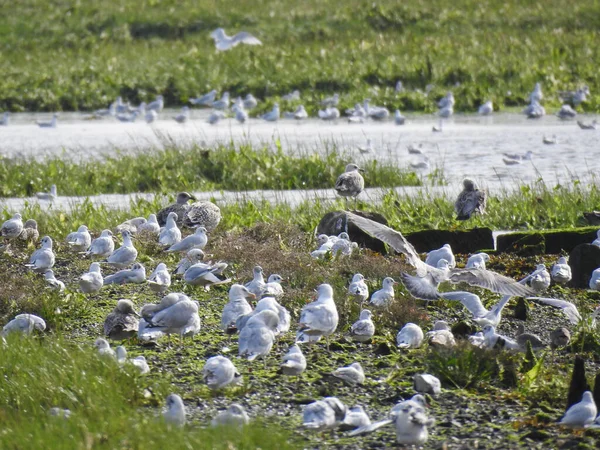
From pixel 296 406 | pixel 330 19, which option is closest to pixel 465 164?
pixel 296 406

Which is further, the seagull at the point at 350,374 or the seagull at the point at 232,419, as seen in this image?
the seagull at the point at 350,374

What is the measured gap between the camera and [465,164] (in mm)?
19125

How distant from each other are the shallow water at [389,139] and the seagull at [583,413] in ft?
33.1

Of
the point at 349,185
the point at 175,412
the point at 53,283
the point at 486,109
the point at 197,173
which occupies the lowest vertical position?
the point at 486,109

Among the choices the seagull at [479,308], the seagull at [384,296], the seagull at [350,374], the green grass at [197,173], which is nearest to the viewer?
the seagull at [350,374]

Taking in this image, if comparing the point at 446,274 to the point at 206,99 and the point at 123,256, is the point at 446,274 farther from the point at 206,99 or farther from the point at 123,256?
the point at 206,99

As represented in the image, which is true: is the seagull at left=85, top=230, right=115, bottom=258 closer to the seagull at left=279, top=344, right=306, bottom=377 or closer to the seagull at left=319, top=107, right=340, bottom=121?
the seagull at left=279, top=344, right=306, bottom=377

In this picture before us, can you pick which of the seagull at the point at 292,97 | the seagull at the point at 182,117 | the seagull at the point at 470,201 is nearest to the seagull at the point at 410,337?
the seagull at the point at 470,201

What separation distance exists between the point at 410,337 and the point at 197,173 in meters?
9.66

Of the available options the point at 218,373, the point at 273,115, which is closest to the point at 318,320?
the point at 218,373

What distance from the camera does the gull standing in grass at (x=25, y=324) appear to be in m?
8.30

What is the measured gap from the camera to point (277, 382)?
7480mm

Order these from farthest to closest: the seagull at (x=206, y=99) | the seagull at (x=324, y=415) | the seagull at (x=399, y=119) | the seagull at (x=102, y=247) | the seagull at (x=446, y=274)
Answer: the seagull at (x=206, y=99)
the seagull at (x=399, y=119)
the seagull at (x=102, y=247)
the seagull at (x=446, y=274)
the seagull at (x=324, y=415)

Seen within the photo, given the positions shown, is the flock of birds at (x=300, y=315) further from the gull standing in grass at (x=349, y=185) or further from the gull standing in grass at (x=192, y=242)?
the gull standing in grass at (x=349, y=185)
